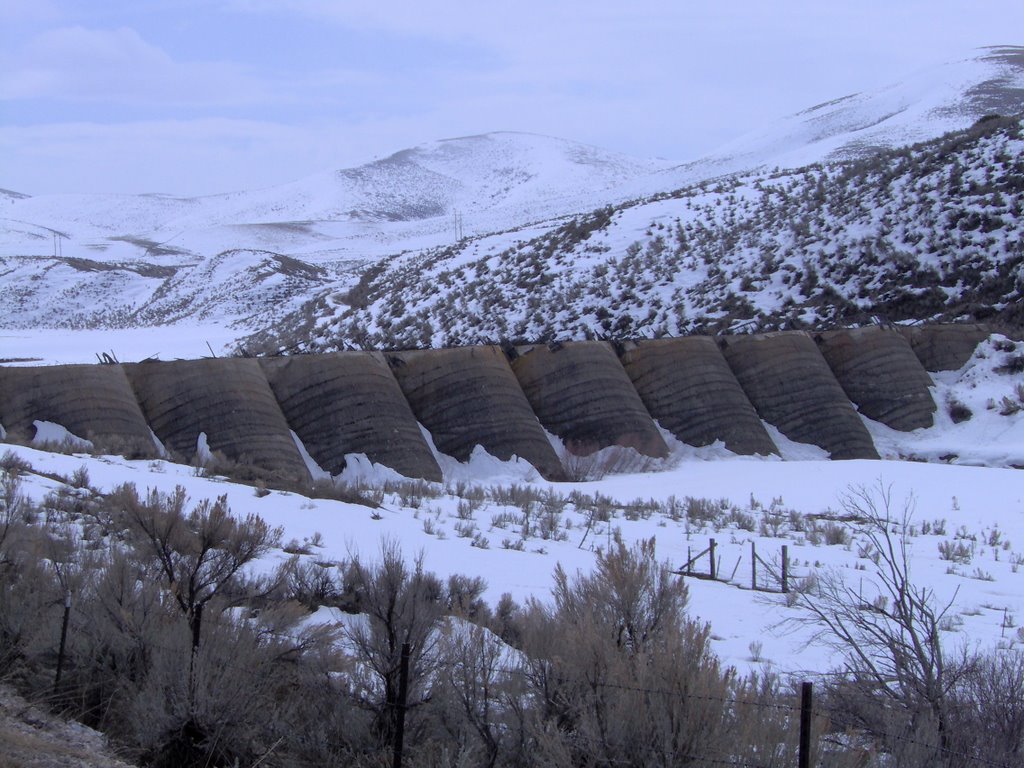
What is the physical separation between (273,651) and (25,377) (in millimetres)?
12762

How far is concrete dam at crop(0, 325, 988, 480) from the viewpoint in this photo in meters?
17.7

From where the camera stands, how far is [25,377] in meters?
17.5

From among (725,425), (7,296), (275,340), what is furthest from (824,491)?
(7,296)

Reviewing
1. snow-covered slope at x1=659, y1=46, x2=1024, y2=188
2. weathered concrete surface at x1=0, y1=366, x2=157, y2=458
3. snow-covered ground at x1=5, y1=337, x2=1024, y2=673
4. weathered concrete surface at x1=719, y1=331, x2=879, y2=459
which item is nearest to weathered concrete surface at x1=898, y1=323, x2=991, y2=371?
weathered concrete surface at x1=719, y1=331, x2=879, y2=459

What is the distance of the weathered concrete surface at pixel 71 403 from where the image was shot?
674 inches

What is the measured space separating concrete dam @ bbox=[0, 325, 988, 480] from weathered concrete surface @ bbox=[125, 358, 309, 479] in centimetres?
3

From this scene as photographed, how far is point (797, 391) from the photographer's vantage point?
23.7 m

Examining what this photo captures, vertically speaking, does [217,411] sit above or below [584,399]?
above

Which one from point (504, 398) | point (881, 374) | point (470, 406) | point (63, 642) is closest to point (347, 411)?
point (470, 406)

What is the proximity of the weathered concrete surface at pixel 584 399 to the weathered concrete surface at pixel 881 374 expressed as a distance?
6.02m

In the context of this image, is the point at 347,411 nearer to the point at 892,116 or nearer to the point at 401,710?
the point at 401,710

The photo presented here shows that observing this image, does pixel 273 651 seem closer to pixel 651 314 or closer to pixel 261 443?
pixel 261 443

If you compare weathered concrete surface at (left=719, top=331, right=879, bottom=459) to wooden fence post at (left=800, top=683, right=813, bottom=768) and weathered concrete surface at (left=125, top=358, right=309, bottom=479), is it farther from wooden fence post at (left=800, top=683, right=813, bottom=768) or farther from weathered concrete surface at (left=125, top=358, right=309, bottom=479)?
wooden fence post at (left=800, top=683, right=813, bottom=768)

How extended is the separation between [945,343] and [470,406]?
1337 centimetres
